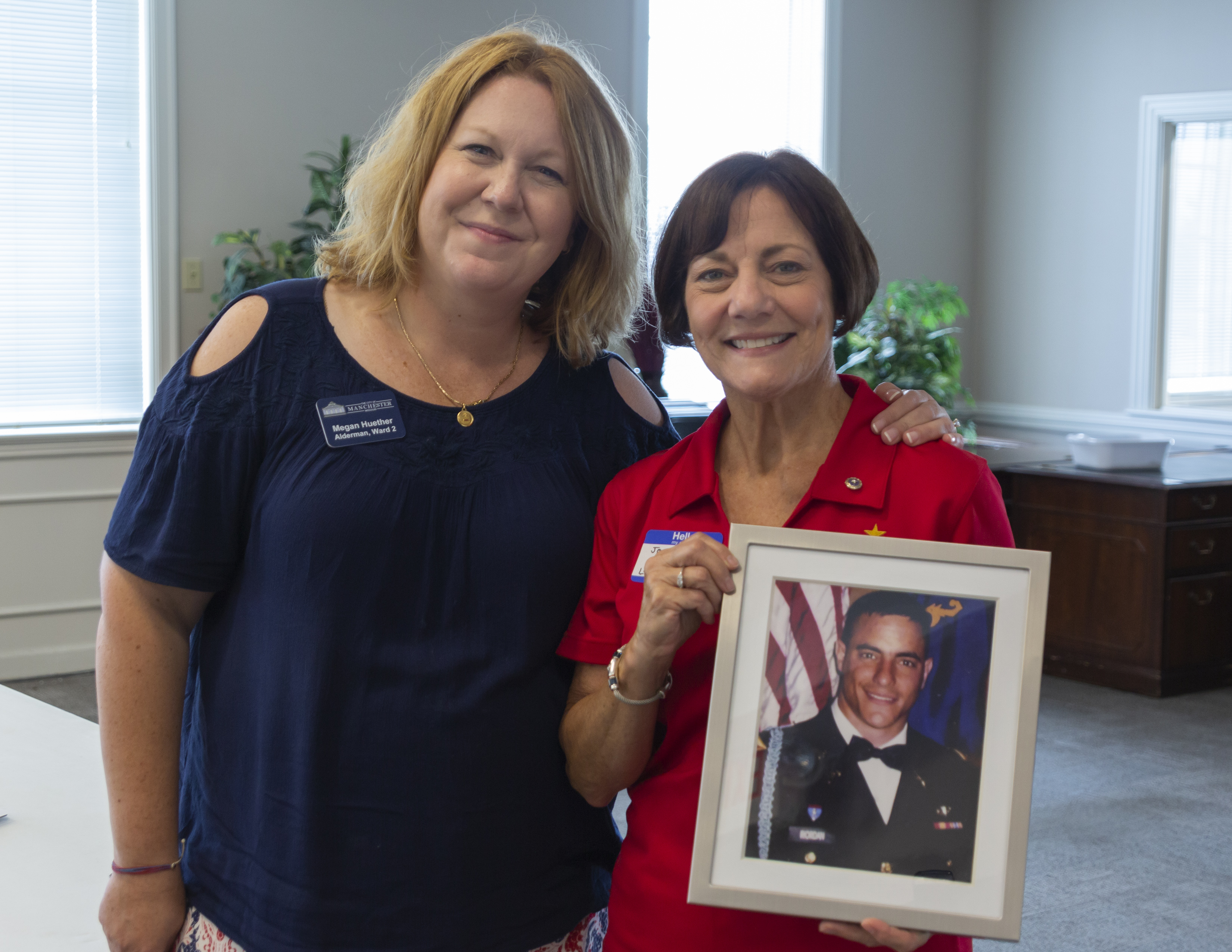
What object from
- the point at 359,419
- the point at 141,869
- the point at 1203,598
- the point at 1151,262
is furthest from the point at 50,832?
the point at 1151,262

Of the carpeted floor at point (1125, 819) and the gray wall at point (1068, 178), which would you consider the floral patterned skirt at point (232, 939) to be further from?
the gray wall at point (1068, 178)

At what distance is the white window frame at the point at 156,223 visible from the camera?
509 centimetres

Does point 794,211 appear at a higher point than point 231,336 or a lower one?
higher

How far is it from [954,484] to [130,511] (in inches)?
37.7

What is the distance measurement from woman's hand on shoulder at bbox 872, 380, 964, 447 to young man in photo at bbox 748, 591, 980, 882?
0.86ft

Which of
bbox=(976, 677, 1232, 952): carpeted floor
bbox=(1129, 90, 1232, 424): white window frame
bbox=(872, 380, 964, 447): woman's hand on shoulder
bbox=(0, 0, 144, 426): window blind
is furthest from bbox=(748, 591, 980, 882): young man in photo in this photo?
bbox=(1129, 90, 1232, 424): white window frame

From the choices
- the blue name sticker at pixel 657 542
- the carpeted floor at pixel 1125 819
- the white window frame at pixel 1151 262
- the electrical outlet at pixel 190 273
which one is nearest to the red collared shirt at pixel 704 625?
the blue name sticker at pixel 657 542

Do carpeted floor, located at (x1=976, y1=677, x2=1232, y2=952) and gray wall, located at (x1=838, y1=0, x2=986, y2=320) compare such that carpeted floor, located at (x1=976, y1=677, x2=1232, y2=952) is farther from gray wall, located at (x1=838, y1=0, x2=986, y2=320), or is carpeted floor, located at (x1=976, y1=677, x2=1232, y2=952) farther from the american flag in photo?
gray wall, located at (x1=838, y1=0, x2=986, y2=320)

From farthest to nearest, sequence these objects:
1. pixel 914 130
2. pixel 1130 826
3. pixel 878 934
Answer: pixel 914 130 < pixel 1130 826 < pixel 878 934

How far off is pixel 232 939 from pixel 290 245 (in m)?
4.48

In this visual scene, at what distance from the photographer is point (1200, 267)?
7.09 meters

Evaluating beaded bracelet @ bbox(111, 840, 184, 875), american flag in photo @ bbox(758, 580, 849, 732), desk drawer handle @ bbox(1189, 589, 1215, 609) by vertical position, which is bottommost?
desk drawer handle @ bbox(1189, 589, 1215, 609)

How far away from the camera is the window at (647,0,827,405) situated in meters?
6.70

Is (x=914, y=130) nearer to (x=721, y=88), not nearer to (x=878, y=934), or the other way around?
(x=721, y=88)
